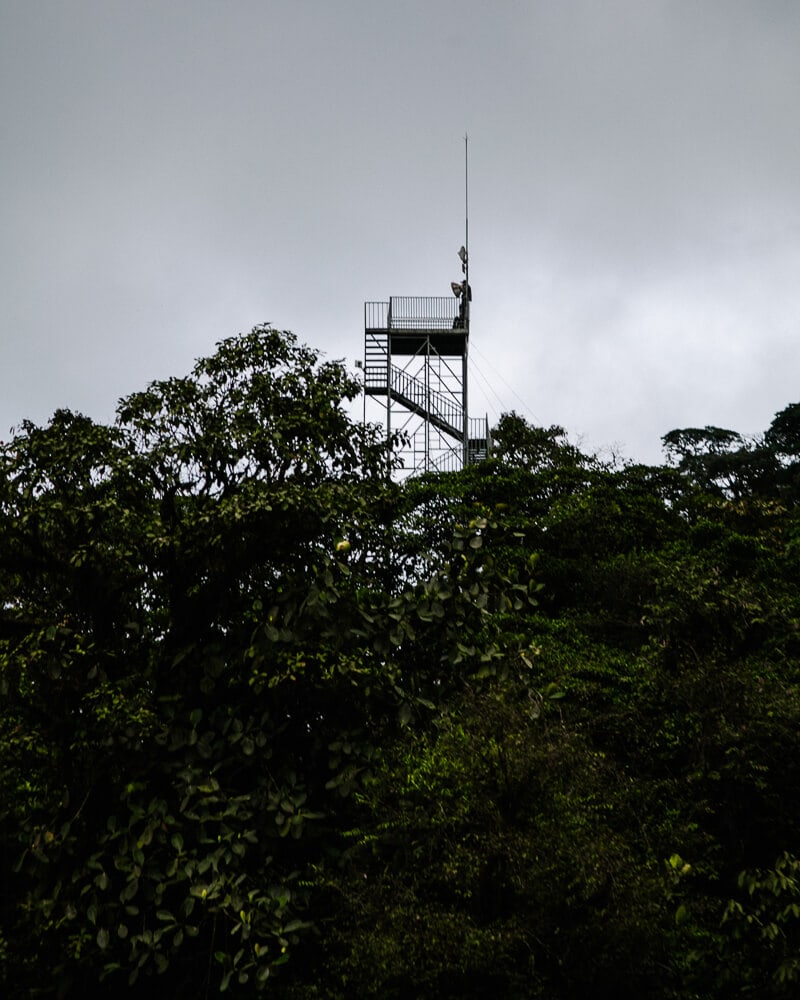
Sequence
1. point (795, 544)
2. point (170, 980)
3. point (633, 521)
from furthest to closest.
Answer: point (633, 521)
point (795, 544)
point (170, 980)

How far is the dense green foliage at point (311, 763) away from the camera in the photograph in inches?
397

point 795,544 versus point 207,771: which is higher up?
point 795,544

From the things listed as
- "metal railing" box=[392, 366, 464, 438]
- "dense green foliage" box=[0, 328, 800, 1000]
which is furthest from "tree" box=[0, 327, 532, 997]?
"metal railing" box=[392, 366, 464, 438]

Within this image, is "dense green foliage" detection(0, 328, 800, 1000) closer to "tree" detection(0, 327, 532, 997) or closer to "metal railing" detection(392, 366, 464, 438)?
"tree" detection(0, 327, 532, 997)

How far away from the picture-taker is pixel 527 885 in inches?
390

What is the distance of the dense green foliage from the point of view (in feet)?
33.1

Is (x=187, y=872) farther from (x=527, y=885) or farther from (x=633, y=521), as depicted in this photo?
(x=633, y=521)

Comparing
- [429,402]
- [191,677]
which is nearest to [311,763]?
A: [191,677]

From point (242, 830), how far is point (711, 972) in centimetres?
469

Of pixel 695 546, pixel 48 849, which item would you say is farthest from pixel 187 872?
pixel 695 546

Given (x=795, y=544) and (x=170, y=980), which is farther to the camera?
(x=795, y=544)

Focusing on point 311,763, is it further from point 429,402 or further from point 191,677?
point 429,402

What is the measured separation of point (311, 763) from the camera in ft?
38.9

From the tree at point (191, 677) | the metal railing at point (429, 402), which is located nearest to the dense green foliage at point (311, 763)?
the tree at point (191, 677)
